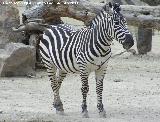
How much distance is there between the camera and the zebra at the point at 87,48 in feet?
25.8

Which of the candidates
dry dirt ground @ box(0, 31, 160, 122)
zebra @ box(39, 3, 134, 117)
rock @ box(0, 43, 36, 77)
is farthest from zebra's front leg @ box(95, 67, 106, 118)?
rock @ box(0, 43, 36, 77)

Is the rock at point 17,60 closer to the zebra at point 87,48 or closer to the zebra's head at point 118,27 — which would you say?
the zebra at point 87,48

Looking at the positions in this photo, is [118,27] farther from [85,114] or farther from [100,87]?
[85,114]

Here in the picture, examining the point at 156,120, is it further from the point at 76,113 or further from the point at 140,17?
the point at 140,17

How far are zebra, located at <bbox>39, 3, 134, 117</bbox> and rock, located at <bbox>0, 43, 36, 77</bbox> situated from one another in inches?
146


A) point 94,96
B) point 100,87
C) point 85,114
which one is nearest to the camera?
point 85,114

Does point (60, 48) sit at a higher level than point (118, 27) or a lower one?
lower

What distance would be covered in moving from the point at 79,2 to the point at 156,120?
20.8 ft

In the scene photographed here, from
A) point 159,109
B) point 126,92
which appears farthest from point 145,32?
point 159,109

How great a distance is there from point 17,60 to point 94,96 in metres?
2.89

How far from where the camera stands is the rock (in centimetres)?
1235

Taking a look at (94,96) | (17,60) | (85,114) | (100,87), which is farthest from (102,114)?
(17,60)

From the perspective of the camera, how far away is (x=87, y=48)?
8.03m

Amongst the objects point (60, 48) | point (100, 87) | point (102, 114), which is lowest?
point (102, 114)
